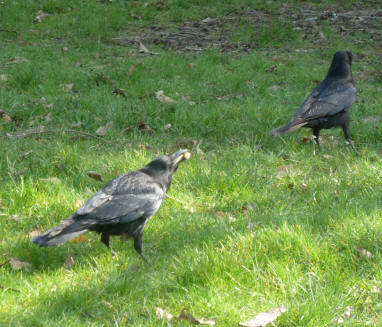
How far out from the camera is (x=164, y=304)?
308cm

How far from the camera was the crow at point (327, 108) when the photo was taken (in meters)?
5.77

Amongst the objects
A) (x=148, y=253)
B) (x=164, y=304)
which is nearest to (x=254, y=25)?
(x=148, y=253)

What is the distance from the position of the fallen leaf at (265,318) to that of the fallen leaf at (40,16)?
9367mm

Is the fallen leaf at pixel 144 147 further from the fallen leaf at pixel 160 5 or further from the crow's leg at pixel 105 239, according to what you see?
the fallen leaf at pixel 160 5

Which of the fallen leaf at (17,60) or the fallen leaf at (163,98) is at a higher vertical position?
the fallen leaf at (17,60)

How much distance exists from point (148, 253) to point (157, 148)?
197 centimetres

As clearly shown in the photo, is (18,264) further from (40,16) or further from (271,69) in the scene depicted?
(40,16)

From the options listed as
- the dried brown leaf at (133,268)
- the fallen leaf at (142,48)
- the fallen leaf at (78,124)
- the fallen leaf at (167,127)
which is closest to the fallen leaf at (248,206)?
the dried brown leaf at (133,268)

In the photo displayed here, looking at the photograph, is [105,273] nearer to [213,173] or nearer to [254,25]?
[213,173]

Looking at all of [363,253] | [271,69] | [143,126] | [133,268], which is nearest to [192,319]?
[133,268]

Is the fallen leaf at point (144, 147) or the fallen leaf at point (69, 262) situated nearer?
the fallen leaf at point (69, 262)

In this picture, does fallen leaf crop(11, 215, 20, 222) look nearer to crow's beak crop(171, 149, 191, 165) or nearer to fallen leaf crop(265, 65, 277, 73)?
crow's beak crop(171, 149, 191, 165)

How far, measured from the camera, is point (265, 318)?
284 cm

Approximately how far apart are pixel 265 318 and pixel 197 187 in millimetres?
1998
